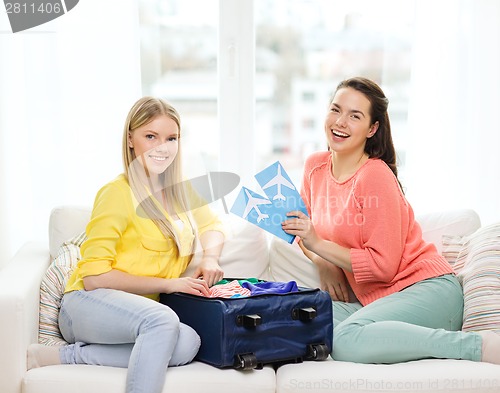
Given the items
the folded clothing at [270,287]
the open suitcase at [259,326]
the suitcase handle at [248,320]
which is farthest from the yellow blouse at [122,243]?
the suitcase handle at [248,320]

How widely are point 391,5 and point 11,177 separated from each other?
1.68 metres

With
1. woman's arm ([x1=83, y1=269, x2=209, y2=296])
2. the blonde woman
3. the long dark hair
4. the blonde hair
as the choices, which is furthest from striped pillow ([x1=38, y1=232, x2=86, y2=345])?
the long dark hair

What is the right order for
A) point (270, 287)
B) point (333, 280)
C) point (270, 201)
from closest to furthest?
point (270, 287) < point (270, 201) < point (333, 280)

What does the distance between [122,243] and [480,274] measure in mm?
1095

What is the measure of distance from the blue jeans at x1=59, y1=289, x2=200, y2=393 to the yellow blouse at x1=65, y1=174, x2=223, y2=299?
8cm

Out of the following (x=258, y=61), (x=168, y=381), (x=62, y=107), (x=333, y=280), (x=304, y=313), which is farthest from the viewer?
(x=258, y=61)

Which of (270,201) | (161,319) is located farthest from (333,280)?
(161,319)

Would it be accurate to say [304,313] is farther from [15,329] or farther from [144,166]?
[15,329]

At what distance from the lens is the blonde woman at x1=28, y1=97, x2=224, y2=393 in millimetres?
2090

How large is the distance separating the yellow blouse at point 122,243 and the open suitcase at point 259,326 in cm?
13

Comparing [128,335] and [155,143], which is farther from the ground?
[155,143]

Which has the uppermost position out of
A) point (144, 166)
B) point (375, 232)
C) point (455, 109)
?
point (455, 109)

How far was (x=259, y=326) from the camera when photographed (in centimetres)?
215

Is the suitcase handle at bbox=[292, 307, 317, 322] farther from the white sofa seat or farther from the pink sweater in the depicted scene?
the pink sweater
